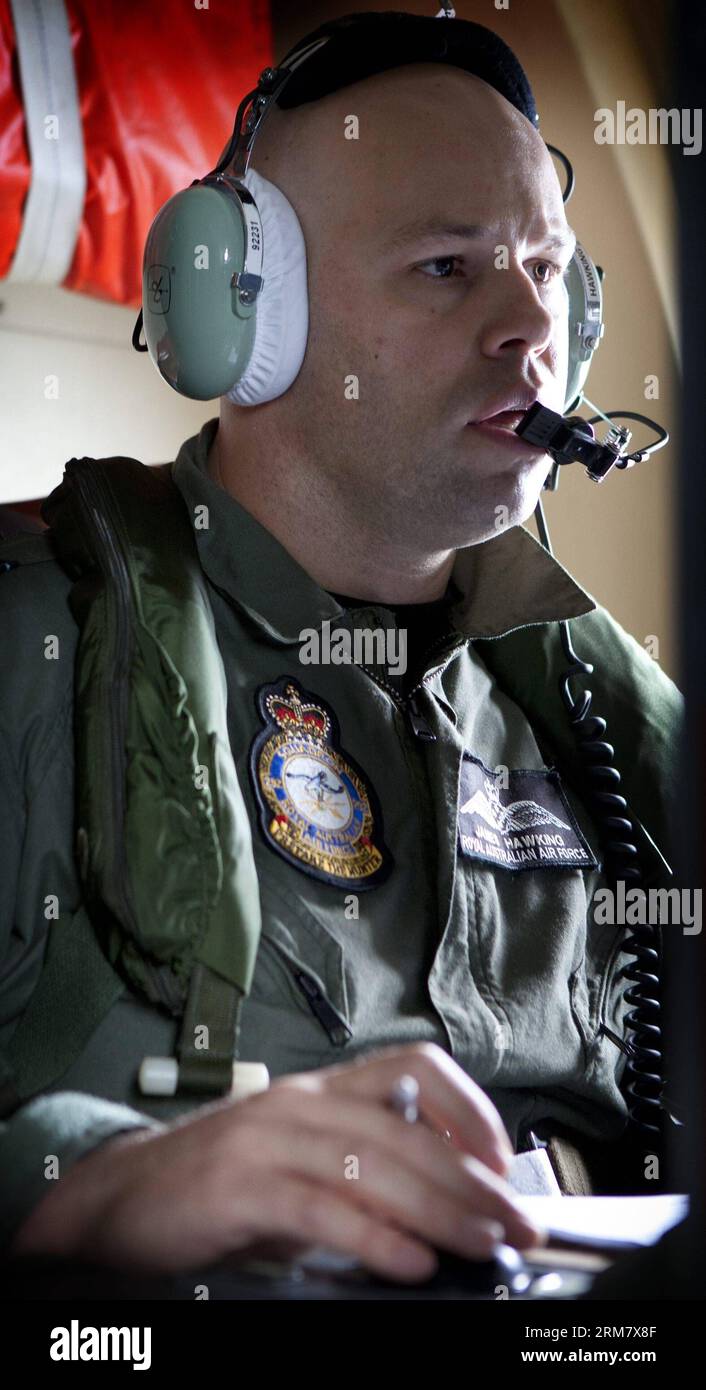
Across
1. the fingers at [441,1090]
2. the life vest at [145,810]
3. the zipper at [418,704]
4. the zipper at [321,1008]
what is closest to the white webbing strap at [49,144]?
the life vest at [145,810]

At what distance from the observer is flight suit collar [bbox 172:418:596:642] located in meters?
1.17

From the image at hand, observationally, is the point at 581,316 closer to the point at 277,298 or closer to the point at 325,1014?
the point at 277,298

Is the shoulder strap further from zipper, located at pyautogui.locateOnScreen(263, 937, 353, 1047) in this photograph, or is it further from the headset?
zipper, located at pyautogui.locateOnScreen(263, 937, 353, 1047)

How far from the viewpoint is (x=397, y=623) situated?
4.14ft

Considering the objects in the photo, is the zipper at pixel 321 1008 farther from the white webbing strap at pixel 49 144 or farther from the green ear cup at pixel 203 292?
the white webbing strap at pixel 49 144

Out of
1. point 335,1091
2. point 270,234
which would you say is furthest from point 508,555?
point 335,1091

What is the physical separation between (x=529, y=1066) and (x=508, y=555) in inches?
18.4

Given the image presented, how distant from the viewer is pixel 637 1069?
120 cm

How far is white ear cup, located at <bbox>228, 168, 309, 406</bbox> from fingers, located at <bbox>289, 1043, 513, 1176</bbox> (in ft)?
2.09

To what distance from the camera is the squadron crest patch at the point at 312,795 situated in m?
1.07

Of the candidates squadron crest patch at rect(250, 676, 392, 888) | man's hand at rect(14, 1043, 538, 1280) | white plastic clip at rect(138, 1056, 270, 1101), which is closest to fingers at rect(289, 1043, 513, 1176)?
man's hand at rect(14, 1043, 538, 1280)

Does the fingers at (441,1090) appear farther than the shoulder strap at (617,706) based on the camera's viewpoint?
No

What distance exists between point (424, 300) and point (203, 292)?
0.58ft

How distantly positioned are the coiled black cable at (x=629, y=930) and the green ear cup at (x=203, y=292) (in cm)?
38
